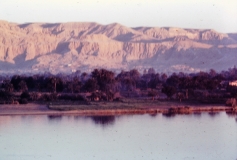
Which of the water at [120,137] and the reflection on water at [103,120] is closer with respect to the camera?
the water at [120,137]

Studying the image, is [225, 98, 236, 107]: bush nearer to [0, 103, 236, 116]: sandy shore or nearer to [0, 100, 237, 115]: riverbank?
[0, 100, 237, 115]: riverbank

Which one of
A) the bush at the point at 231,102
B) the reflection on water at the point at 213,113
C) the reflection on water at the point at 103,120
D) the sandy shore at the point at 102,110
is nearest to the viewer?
the reflection on water at the point at 103,120

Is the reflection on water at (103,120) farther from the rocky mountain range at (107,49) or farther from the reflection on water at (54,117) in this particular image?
the rocky mountain range at (107,49)

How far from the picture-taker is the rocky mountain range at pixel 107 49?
119 m

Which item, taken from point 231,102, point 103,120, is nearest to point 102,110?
point 103,120

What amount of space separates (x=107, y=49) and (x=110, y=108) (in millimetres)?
92851

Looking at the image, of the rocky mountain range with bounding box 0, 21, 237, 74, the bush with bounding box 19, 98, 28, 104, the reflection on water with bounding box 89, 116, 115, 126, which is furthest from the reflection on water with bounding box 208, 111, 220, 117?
the rocky mountain range with bounding box 0, 21, 237, 74

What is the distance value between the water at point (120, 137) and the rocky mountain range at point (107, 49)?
76.4 m

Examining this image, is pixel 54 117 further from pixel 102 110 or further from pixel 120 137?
pixel 120 137

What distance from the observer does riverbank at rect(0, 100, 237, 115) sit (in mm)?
39406

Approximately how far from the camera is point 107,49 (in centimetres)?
13338

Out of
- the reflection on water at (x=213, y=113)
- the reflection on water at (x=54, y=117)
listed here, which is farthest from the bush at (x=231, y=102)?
the reflection on water at (x=54, y=117)

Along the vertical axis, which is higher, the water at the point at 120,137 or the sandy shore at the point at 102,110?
the sandy shore at the point at 102,110

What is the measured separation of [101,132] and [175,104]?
1419cm
